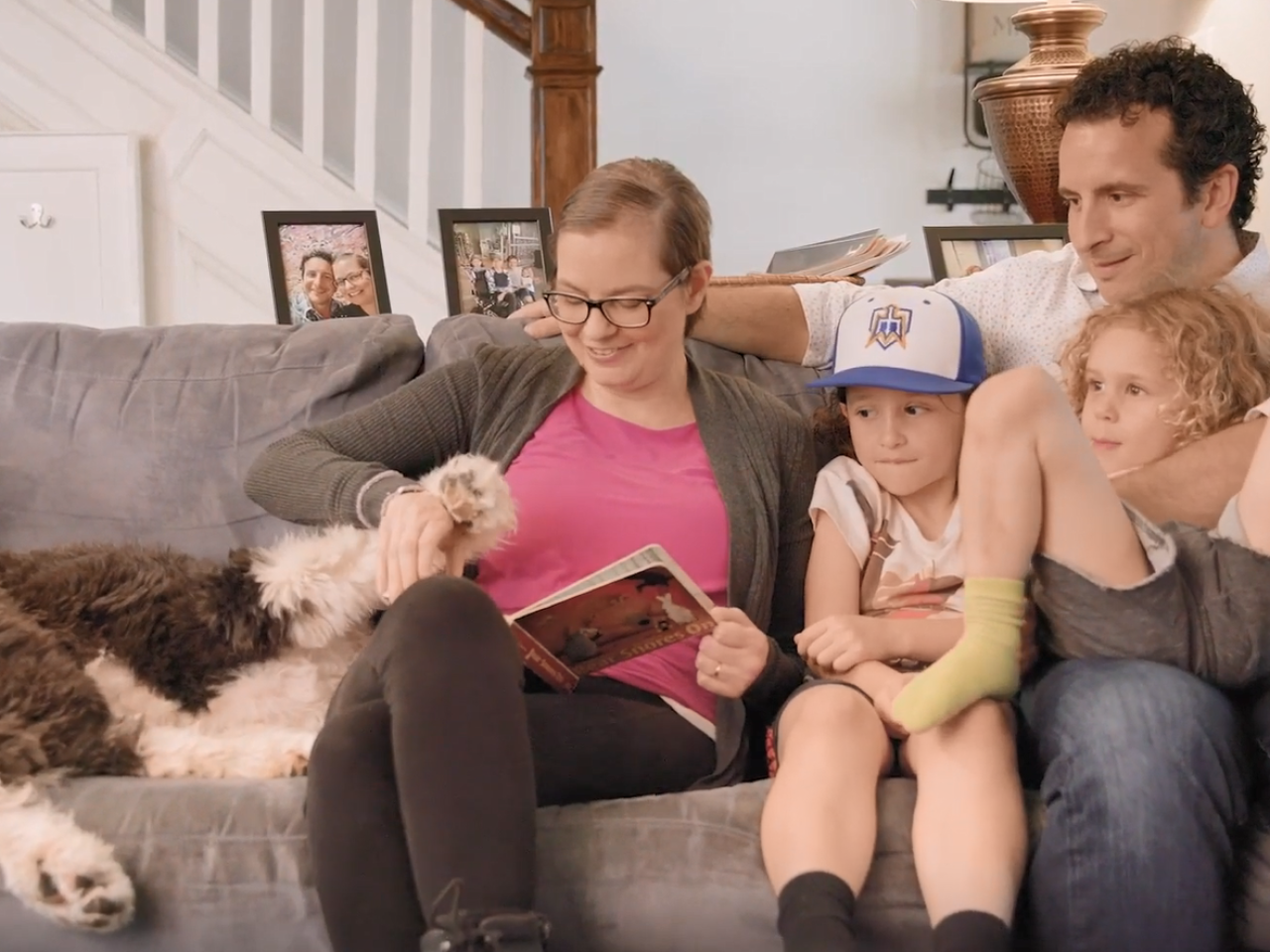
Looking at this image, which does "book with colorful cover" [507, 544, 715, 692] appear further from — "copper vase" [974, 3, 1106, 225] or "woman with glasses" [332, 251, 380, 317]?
"copper vase" [974, 3, 1106, 225]

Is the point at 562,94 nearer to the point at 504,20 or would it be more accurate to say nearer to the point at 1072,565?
the point at 504,20

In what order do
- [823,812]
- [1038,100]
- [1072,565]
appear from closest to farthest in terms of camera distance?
[823,812] < [1072,565] < [1038,100]

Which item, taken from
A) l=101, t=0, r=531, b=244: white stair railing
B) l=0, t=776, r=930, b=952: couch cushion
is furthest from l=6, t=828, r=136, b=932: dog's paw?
l=101, t=0, r=531, b=244: white stair railing

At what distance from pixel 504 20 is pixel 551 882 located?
2.30 m

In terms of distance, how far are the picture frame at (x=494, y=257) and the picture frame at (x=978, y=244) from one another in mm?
677

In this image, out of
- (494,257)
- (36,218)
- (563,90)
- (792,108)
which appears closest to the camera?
(494,257)

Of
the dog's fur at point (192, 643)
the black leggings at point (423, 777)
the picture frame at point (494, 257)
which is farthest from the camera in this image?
the picture frame at point (494, 257)

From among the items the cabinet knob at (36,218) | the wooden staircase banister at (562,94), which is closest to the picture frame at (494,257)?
the wooden staircase banister at (562,94)

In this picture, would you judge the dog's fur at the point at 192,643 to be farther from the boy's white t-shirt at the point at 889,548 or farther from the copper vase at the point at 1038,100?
the copper vase at the point at 1038,100

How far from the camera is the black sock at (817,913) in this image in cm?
111

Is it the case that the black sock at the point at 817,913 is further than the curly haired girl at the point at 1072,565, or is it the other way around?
the curly haired girl at the point at 1072,565

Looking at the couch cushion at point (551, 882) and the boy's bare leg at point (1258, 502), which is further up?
the boy's bare leg at point (1258, 502)

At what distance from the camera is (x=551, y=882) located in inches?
49.6

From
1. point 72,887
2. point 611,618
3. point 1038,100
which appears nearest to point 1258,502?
point 611,618
